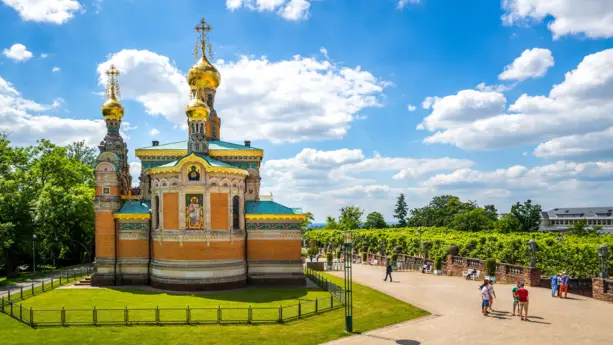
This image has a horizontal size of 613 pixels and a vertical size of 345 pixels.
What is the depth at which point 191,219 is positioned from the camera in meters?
28.8

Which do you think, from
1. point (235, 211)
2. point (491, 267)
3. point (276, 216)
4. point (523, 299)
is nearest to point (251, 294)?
point (276, 216)

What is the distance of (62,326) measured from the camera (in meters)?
19.5

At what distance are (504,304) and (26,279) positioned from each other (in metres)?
35.4

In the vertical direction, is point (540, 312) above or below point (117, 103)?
below

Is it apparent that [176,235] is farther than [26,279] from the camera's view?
No

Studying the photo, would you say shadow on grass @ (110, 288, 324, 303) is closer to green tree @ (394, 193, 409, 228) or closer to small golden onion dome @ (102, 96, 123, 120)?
small golden onion dome @ (102, 96, 123, 120)

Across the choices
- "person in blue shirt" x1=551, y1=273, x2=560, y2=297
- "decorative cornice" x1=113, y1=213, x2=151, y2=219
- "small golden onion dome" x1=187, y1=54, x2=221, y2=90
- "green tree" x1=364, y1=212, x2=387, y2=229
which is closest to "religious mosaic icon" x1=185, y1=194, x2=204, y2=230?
"decorative cornice" x1=113, y1=213, x2=151, y2=219

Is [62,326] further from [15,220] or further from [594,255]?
[594,255]

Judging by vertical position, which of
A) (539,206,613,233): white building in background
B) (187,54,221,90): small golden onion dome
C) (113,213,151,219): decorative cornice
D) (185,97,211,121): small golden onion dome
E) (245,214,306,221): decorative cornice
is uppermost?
(187,54,221,90): small golden onion dome

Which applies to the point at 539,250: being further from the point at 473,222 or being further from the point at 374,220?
the point at 374,220

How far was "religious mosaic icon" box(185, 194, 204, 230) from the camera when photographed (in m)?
28.8

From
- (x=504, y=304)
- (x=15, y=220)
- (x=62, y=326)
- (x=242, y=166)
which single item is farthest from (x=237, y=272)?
(x=15, y=220)

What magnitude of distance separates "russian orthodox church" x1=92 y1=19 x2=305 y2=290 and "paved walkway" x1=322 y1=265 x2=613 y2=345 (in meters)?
9.01

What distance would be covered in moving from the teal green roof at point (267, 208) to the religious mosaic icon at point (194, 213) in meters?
3.61
